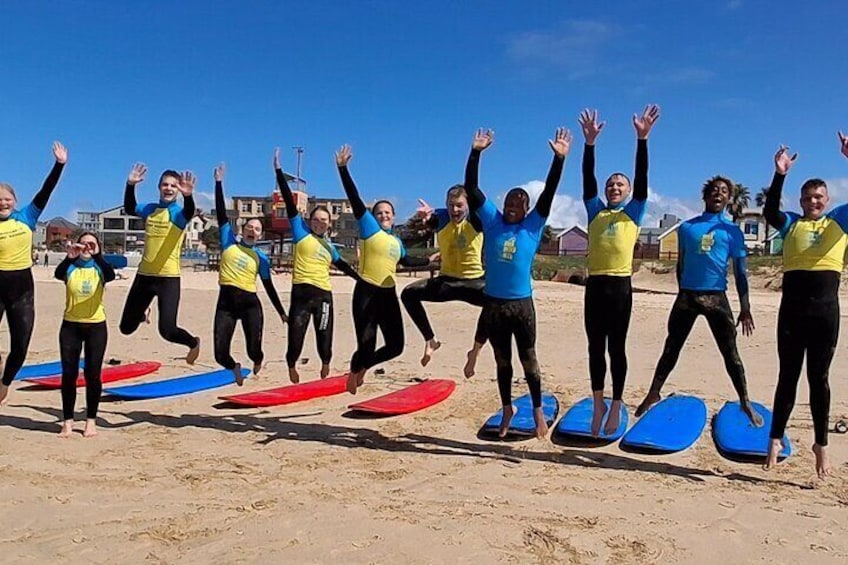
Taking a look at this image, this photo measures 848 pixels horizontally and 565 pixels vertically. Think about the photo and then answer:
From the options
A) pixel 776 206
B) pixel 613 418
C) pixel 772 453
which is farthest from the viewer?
pixel 613 418

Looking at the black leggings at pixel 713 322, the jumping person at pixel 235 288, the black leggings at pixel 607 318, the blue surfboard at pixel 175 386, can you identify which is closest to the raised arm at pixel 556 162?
the black leggings at pixel 607 318

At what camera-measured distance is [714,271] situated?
6977mm

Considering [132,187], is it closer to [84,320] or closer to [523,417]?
[84,320]

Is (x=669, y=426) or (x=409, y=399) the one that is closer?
(x=669, y=426)

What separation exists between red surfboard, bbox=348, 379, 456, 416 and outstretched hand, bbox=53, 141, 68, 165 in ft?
12.8

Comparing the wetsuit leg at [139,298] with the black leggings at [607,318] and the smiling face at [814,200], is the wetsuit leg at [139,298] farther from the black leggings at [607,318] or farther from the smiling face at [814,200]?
the smiling face at [814,200]

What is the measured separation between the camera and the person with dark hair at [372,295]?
25.5 feet

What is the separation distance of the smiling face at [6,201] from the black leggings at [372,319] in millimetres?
3335

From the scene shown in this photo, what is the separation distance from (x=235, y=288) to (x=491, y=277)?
3186 millimetres

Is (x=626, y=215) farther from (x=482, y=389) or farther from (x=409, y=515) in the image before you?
(x=482, y=389)

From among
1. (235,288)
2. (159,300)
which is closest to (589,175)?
(235,288)

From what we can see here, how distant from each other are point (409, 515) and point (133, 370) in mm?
7236

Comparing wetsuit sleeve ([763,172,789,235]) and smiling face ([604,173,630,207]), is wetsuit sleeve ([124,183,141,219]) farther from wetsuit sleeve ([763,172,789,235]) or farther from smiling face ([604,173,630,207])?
wetsuit sleeve ([763,172,789,235])

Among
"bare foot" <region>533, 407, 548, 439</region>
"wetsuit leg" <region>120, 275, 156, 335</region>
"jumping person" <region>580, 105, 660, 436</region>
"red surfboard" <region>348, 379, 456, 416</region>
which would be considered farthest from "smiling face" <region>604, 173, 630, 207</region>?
"wetsuit leg" <region>120, 275, 156, 335</region>
